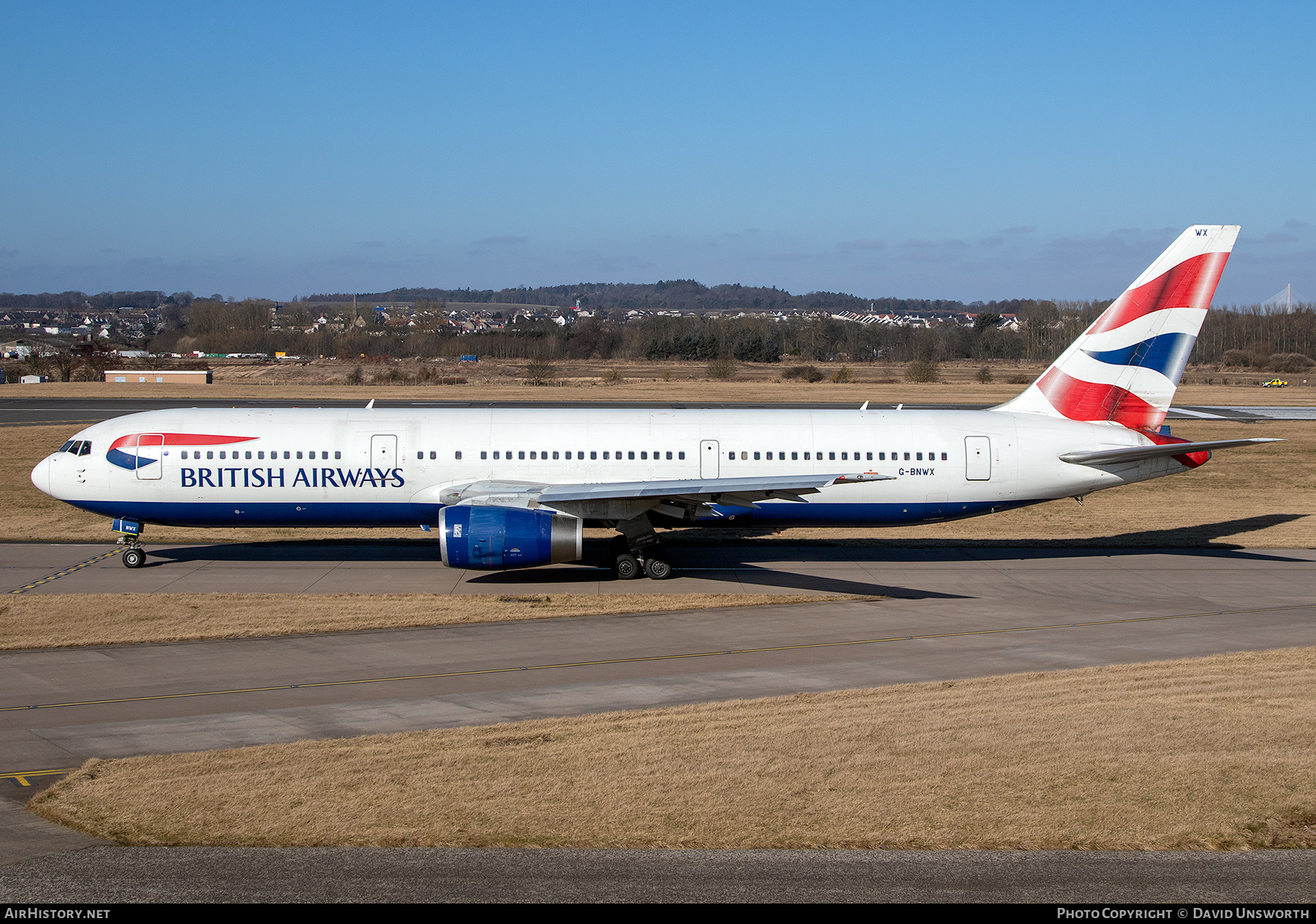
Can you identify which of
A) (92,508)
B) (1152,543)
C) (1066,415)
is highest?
(1066,415)

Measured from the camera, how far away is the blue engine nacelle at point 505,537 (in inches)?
992

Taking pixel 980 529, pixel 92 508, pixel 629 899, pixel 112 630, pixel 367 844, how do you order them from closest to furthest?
pixel 629 899, pixel 367 844, pixel 112 630, pixel 92 508, pixel 980 529

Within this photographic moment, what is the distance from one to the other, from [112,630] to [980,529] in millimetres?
27714

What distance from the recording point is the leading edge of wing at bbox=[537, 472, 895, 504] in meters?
24.9

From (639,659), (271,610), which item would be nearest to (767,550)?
(639,659)

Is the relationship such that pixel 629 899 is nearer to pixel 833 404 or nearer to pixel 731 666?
pixel 731 666

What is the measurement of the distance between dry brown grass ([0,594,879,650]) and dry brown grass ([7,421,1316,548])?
8.40m

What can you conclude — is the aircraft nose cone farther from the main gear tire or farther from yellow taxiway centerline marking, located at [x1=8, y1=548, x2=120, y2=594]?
the main gear tire

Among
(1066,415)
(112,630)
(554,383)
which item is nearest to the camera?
(112,630)

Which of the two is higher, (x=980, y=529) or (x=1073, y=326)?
(x=1073, y=326)

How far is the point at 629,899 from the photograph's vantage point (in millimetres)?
10531

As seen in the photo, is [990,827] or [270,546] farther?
[270,546]

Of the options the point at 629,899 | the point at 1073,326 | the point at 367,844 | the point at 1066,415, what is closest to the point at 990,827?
the point at 629,899

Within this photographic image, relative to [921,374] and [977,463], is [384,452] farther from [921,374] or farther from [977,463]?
[921,374]
